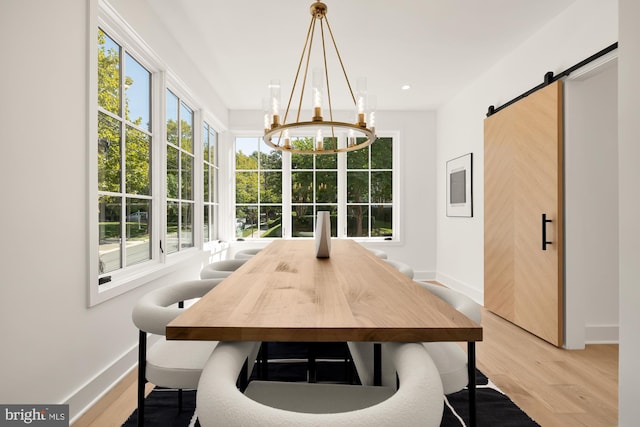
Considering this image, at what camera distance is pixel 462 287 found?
461 cm

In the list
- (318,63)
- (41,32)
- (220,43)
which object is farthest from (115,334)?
(318,63)

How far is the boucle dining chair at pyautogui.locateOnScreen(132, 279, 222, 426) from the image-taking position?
124 cm

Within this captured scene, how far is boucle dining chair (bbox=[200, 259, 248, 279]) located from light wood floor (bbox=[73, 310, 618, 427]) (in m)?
0.82

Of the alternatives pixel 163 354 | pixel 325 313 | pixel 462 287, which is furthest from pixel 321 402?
pixel 462 287

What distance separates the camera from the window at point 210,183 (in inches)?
182

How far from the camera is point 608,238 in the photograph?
9.37ft

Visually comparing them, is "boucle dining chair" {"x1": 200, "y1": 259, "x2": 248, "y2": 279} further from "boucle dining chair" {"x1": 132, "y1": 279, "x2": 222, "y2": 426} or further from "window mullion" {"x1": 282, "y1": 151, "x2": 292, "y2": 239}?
"window mullion" {"x1": 282, "y1": 151, "x2": 292, "y2": 239}

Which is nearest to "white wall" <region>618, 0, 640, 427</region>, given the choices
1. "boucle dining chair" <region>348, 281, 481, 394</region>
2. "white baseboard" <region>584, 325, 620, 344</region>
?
"boucle dining chair" <region>348, 281, 481, 394</region>

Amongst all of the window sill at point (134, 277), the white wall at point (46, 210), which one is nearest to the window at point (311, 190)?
the window sill at point (134, 277)

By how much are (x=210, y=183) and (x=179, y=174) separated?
135 cm

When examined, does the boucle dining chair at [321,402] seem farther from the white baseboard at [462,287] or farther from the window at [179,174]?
the white baseboard at [462,287]

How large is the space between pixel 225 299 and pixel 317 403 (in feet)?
1.49

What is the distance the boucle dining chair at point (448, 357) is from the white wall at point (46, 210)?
1.45 meters

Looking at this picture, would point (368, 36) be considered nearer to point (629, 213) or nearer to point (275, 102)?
point (275, 102)
